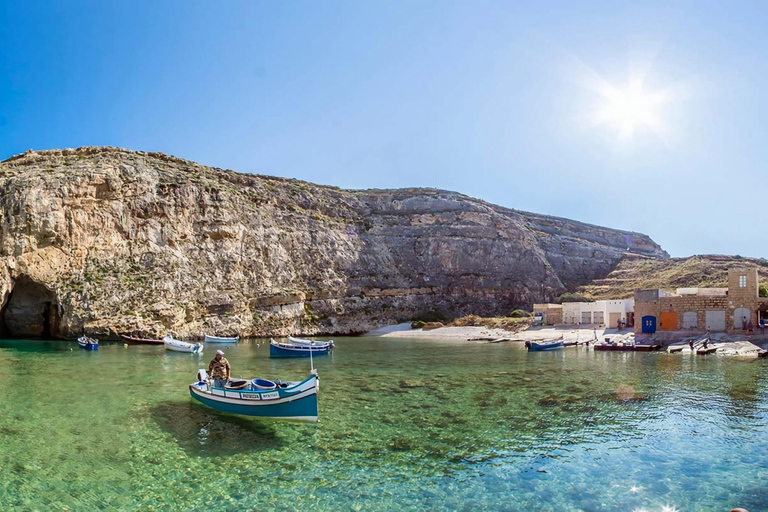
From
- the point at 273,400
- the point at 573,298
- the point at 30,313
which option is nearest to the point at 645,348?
the point at 273,400

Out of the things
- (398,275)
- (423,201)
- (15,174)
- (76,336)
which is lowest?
(76,336)

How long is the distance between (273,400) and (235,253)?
50449mm

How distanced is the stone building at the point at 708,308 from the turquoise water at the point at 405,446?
19.6 meters

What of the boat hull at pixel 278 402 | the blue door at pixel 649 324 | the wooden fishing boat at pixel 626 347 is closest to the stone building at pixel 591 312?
the blue door at pixel 649 324

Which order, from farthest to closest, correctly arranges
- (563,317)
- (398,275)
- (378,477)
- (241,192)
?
(398,275)
(241,192)
(563,317)
(378,477)

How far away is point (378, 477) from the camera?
11.6 meters

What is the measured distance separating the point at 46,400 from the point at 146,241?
3985cm

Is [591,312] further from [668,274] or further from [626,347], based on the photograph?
[668,274]

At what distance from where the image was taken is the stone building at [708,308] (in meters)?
42.0

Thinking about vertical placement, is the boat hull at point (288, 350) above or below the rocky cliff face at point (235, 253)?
below

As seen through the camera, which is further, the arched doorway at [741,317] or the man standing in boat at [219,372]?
the arched doorway at [741,317]

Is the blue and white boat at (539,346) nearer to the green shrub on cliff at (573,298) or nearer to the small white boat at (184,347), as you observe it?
the small white boat at (184,347)

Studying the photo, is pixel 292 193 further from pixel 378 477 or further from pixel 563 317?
pixel 378 477

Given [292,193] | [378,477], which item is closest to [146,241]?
[292,193]
